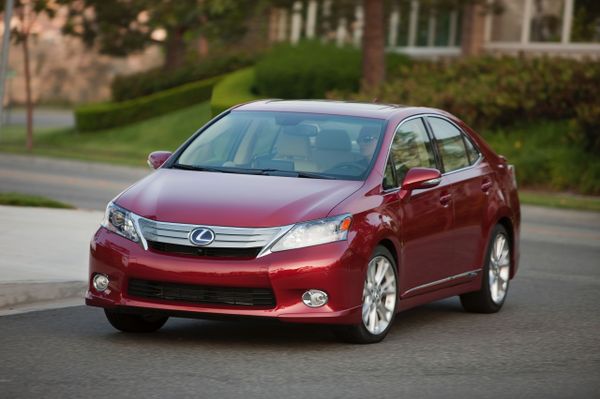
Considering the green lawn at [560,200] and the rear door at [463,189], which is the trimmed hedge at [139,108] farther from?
the rear door at [463,189]

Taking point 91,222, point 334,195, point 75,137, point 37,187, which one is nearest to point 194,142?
point 334,195

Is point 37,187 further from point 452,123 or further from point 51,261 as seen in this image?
point 452,123

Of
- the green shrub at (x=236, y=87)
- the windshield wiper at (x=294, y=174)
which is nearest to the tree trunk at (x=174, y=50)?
the green shrub at (x=236, y=87)

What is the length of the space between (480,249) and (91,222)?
19.1ft

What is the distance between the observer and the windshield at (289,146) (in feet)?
30.7

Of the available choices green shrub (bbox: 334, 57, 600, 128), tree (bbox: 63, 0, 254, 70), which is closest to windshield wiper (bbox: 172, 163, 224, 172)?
green shrub (bbox: 334, 57, 600, 128)

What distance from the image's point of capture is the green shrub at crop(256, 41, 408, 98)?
35.1 metres

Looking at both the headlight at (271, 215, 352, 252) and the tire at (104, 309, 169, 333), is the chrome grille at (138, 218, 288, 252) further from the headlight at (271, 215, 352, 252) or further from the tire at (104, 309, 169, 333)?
the tire at (104, 309, 169, 333)

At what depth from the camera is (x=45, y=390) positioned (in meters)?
7.04

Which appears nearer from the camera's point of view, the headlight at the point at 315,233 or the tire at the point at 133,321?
the headlight at the point at 315,233

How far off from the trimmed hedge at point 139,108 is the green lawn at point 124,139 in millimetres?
344

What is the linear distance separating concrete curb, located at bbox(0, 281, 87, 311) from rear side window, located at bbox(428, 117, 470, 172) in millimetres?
2923

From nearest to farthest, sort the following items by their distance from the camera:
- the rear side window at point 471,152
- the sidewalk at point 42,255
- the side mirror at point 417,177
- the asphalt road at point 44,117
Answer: the side mirror at point 417,177
the sidewalk at point 42,255
the rear side window at point 471,152
the asphalt road at point 44,117

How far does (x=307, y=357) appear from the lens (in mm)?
8359
